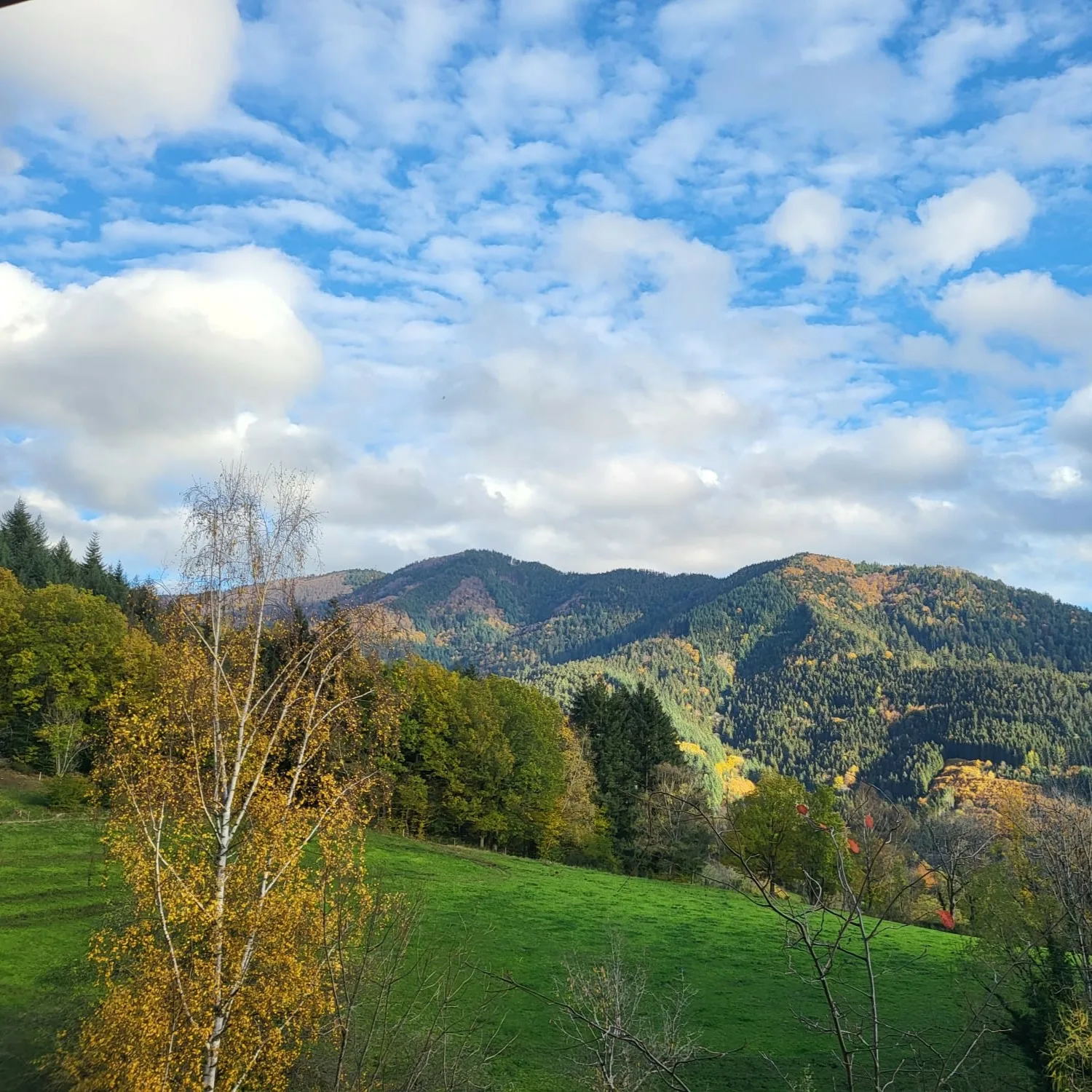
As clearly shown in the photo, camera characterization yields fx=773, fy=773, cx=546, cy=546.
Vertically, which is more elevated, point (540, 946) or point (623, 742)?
point (623, 742)

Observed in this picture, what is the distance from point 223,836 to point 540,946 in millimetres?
27655

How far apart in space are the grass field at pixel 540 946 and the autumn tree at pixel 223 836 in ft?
17.5

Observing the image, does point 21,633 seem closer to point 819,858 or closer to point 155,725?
point 155,725

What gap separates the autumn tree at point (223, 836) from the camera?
13945 millimetres

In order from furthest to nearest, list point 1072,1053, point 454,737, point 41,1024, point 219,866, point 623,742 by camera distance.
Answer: point 623,742 < point 454,737 < point 1072,1053 < point 41,1024 < point 219,866

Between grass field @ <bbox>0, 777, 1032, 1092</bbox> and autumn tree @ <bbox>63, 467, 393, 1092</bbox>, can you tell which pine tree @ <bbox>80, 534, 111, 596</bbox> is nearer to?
grass field @ <bbox>0, 777, 1032, 1092</bbox>

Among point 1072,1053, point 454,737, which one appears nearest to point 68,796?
point 454,737

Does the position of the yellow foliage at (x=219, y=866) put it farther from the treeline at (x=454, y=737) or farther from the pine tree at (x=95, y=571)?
the pine tree at (x=95, y=571)

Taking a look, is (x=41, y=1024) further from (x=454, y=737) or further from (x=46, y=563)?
(x=46, y=563)

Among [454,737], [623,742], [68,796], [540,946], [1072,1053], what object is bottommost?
[540,946]

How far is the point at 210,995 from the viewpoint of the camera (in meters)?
13.8

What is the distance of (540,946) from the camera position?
38.1 metres

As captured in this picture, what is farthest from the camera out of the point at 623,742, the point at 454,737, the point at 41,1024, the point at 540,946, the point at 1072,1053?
the point at 623,742

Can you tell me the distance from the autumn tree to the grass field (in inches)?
210
